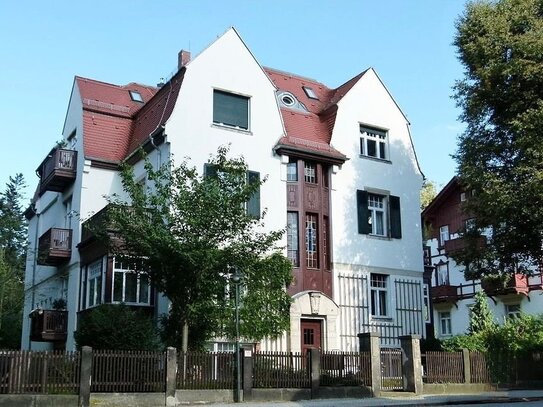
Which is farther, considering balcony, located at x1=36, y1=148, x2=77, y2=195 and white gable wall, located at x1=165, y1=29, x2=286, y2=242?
balcony, located at x1=36, y1=148, x2=77, y2=195

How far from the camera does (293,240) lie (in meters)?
27.0

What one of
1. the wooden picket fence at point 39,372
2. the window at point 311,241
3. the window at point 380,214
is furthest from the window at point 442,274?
the wooden picket fence at point 39,372

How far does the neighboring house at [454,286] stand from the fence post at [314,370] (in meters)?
16.6

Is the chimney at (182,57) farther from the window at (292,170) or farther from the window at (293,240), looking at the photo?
the window at (293,240)

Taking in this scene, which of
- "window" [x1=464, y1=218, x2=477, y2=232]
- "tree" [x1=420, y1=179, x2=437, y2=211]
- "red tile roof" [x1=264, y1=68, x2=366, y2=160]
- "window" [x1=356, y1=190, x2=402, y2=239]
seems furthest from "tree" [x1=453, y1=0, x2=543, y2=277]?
"tree" [x1=420, y1=179, x2=437, y2=211]

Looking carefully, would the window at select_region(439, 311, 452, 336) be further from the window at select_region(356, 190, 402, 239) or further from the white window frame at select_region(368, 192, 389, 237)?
the white window frame at select_region(368, 192, 389, 237)

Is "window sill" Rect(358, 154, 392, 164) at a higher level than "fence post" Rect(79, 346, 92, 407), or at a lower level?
higher

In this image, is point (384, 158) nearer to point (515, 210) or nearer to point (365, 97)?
point (365, 97)

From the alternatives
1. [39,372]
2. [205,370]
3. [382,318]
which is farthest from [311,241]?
[39,372]

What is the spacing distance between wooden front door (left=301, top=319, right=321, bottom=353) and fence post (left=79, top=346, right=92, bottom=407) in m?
10.2

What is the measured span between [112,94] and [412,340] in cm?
1710

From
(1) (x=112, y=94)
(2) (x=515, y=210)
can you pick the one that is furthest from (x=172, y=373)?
(1) (x=112, y=94)

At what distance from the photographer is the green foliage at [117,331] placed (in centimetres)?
2047

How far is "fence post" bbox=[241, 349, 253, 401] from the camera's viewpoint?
19828mm
